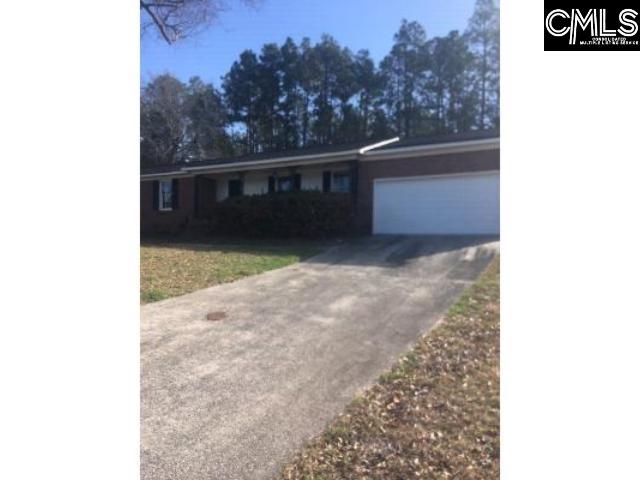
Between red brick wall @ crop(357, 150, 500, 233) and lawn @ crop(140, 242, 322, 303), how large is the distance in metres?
2.71

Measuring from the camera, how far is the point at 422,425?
8.37 ft

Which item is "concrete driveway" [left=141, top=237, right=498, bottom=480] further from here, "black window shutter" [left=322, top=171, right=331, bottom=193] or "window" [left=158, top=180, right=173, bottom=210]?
"window" [left=158, top=180, right=173, bottom=210]

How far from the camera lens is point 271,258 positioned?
8.85 metres

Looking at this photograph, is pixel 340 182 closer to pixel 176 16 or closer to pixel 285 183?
pixel 285 183

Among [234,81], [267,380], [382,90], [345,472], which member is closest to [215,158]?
[234,81]

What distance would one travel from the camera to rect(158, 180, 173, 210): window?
16731 mm

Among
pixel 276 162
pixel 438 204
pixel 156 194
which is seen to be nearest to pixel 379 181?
pixel 438 204

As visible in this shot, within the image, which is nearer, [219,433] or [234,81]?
[219,433]

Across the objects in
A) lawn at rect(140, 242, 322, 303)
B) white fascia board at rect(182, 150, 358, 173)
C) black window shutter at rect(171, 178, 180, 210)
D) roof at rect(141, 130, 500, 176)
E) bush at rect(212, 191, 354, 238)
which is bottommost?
lawn at rect(140, 242, 322, 303)

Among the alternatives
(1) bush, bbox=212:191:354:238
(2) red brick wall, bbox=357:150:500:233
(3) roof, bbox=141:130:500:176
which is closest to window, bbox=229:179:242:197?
(3) roof, bbox=141:130:500:176

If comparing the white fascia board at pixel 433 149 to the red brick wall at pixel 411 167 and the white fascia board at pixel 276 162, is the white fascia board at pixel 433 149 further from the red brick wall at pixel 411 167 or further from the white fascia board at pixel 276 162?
the white fascia board at pixel 276 162
